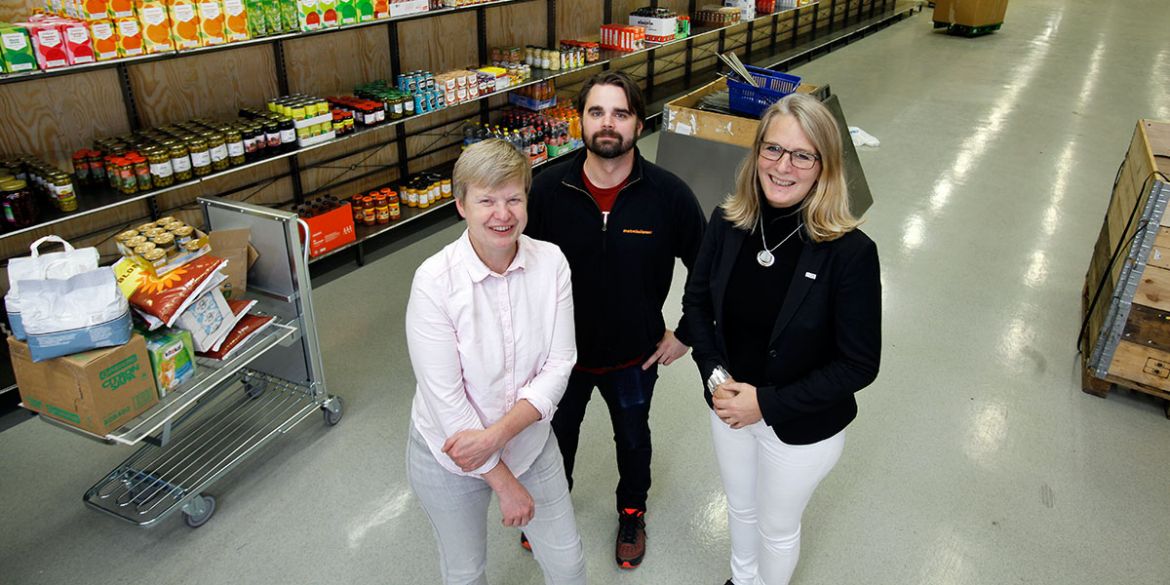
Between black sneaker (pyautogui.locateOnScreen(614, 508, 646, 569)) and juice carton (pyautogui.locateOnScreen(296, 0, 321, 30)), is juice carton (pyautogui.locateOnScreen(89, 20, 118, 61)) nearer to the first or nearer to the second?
→ juice carton (pyautogui.locateOnScreen(296, 0, 321, 30))

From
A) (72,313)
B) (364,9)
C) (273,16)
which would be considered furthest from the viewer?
(364,9)

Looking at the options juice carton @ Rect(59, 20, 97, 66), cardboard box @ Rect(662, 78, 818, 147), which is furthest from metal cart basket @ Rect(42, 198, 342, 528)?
cardboard box @ Rect(662, 78, 818, 147)

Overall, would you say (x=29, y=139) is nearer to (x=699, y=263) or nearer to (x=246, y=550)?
(x=246, y=550)

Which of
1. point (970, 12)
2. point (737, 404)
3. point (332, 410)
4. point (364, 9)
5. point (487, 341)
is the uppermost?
point (364, 9)

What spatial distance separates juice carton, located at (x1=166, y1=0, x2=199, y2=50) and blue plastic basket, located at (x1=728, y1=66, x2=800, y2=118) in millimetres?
3221

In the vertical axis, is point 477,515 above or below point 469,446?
below

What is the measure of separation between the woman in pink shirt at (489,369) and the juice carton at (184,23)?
2.49 meters

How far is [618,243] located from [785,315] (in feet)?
1.77

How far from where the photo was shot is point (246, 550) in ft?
8.71

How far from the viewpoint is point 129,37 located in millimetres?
3248

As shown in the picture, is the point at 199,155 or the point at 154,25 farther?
the point at 199,155

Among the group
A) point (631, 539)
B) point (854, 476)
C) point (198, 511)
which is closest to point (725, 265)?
point (631, 539)

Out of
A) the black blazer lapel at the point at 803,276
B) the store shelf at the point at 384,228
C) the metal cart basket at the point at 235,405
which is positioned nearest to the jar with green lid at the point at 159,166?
the metal cart basket at the point at 235,405

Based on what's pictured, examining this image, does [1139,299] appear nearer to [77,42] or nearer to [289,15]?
[289,15]
